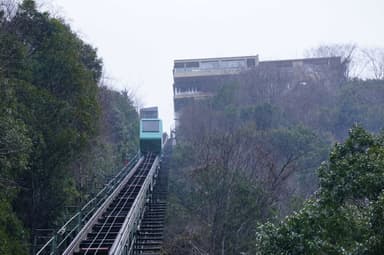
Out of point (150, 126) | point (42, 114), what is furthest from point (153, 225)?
point (150, 126)

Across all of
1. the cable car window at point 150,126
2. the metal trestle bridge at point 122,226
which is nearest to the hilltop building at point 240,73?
the cable car window at point 150,126

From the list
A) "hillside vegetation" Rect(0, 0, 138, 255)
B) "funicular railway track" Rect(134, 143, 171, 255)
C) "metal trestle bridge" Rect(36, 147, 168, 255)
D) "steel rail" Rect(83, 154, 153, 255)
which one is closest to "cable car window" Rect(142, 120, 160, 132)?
"steel rail" Rect(83, 154, 153, 255)

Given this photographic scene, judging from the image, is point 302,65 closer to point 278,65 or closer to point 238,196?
point 278,65

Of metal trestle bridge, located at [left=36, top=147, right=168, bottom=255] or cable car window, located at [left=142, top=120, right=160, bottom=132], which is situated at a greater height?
cable car window, located at [left=142, top=120, right=160, bottom=132]

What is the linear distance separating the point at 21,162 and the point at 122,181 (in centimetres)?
841

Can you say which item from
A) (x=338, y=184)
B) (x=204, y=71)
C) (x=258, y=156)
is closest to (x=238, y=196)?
(x=258, y=156)

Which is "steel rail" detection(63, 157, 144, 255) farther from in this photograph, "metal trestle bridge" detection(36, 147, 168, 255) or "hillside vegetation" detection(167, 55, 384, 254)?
"hillside vegetation" detection(167, 55, 384, 254)

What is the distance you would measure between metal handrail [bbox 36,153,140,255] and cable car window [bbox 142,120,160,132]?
10.2 meters

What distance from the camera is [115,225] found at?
12711mm

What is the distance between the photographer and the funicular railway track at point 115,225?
413 inches

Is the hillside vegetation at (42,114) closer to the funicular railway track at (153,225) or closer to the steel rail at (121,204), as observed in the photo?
the steel rail at (121,204)

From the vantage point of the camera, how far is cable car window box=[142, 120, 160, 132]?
29266 millimetres

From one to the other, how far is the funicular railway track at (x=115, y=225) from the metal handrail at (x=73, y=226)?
0.71 ft

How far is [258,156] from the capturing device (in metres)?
18.1
